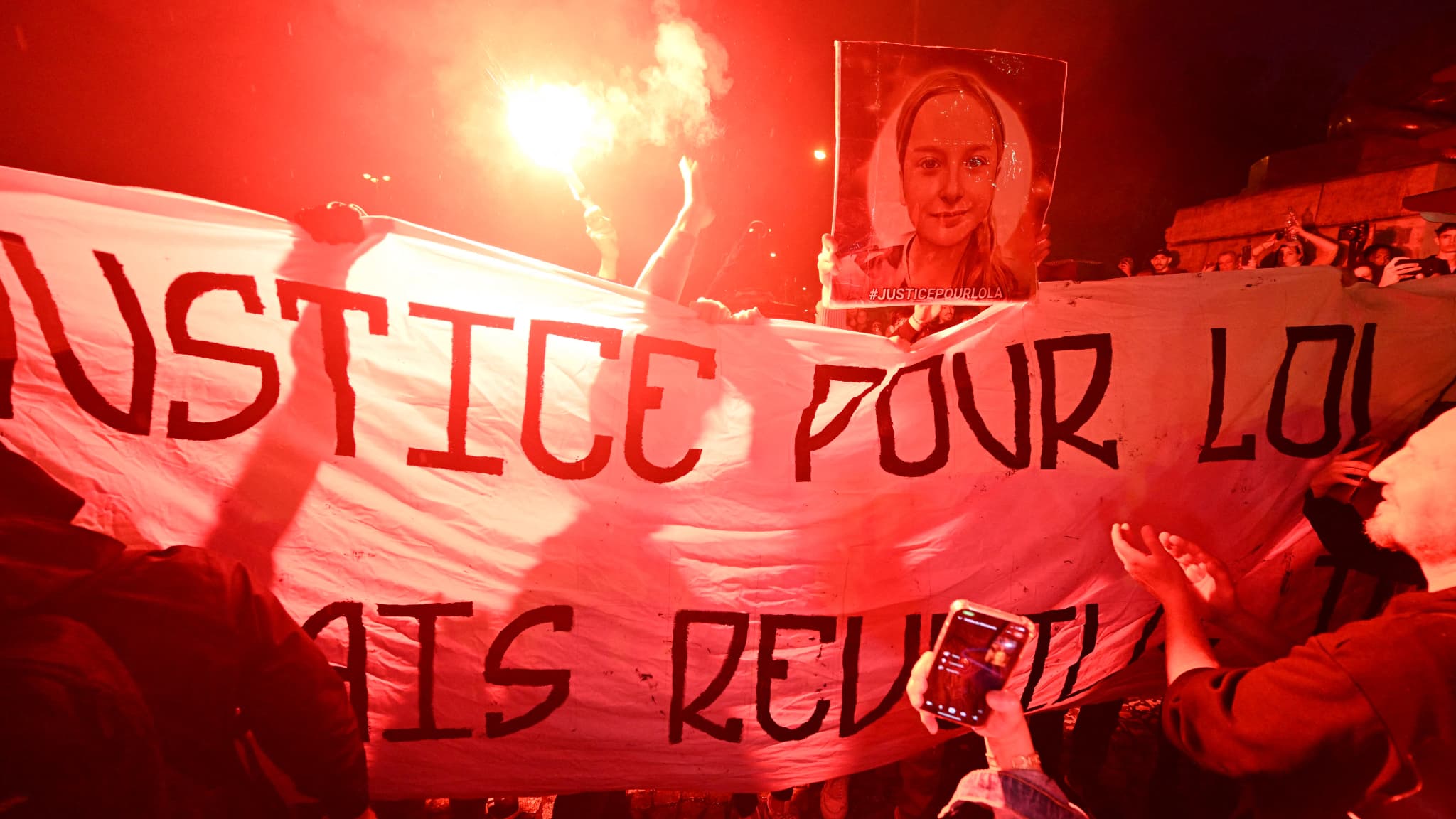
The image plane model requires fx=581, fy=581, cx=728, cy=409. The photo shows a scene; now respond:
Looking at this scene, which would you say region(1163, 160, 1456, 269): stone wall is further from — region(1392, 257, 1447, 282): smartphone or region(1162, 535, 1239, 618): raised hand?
region(1162, 535, 1239, 618): raised hand

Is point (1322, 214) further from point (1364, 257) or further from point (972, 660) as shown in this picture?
point (972, 660)

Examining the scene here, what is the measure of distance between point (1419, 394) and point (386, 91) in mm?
8353

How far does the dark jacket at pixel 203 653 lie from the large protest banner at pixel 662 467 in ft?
0.74

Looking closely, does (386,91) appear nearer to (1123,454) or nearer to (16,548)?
(16,548)

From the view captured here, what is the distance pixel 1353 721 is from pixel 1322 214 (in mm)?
13677

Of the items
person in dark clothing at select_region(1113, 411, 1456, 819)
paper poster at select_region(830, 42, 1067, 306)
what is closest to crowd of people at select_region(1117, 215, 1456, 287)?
paper poster at select_region(830, 42, 1067, 306)

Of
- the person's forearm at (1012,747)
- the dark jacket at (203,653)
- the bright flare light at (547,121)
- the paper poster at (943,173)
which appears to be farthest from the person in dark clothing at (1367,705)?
the bright flare light at (547,121)

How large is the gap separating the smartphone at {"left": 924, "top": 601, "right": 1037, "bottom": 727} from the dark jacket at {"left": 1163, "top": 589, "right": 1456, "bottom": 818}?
52 centimetres

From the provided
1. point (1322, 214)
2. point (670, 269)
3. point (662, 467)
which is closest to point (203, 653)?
point (662, 467)

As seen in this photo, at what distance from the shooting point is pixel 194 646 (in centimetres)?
167

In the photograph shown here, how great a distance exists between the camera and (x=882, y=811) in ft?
9.87

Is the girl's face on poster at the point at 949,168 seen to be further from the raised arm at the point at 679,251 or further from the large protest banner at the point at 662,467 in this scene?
the raised arm at the point at 679,251

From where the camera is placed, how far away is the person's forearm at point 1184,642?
5.30 feet

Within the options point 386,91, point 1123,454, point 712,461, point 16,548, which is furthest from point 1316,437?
point 386,91
